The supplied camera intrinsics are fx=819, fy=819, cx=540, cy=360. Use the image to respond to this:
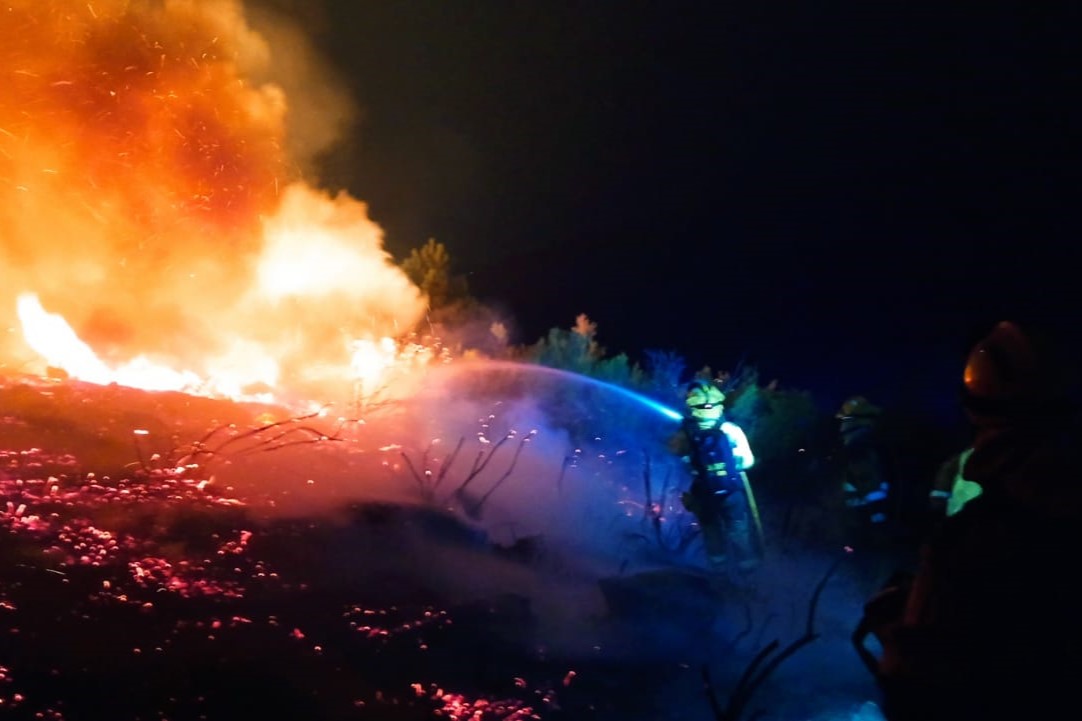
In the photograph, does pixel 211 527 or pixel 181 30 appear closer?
pixel 211 527

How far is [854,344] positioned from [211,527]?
2782 cm

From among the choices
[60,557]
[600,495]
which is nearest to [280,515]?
[60,557]

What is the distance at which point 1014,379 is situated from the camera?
6.31 ft

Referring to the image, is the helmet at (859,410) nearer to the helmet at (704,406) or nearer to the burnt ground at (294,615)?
the helmet at (704,406)

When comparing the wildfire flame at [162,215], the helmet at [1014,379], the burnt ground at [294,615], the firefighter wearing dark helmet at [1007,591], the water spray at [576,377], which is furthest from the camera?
the water spray at [576,377]

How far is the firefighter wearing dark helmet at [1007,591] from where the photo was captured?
1.69 metres

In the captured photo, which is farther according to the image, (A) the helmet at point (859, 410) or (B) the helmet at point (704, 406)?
(B) the helmet at point (704, 406)

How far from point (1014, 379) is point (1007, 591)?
51 cm

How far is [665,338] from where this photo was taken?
97.0 feet

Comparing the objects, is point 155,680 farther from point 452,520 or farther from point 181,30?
point 181,30

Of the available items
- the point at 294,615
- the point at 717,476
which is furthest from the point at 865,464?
the point at 294,615

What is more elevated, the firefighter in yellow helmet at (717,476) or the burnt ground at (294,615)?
the firefighter in yellow helmet at (717,476)

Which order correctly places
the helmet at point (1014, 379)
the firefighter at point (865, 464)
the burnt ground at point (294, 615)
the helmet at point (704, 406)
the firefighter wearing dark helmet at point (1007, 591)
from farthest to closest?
the helmet at point (704, 406), the firefighter at point (865, 464), the burnt ground at point (294, 615), the helmet at point (1014, 379), the firefighter wearing dark helmet at point (1007, 591)

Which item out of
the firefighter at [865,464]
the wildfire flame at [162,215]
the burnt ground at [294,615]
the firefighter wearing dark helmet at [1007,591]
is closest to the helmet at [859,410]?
the firefighter at [865,464]
